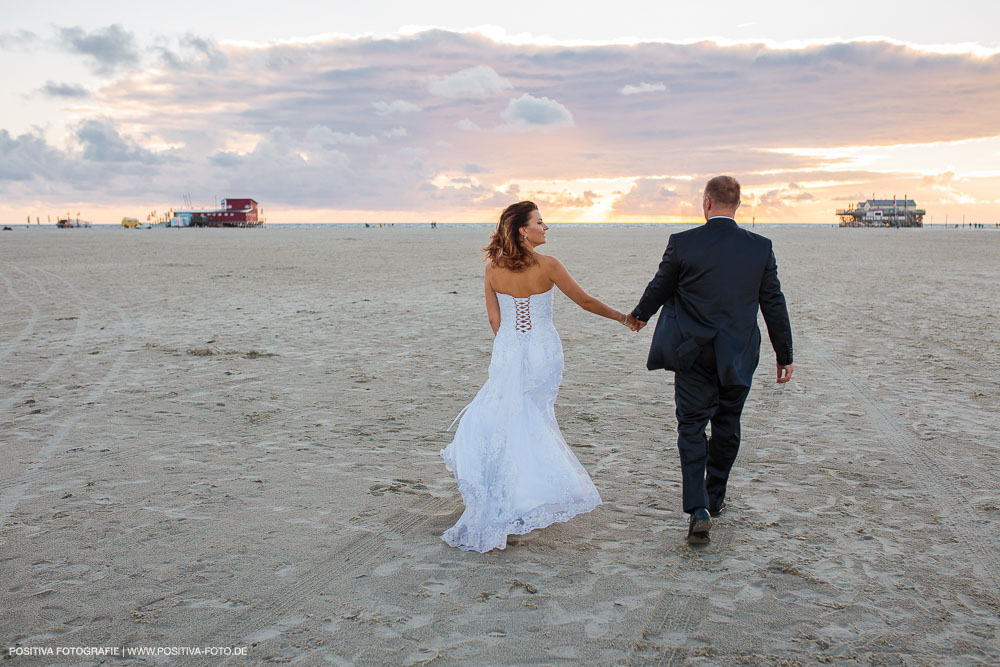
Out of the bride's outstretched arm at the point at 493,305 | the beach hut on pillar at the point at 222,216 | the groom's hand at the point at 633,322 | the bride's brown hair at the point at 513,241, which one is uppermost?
the beach hut on pillar at the point at 222,216

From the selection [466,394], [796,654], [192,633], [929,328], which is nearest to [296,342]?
[466,394]

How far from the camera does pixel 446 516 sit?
182 inches

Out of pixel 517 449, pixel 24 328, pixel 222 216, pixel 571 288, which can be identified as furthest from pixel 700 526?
pixel 222 216

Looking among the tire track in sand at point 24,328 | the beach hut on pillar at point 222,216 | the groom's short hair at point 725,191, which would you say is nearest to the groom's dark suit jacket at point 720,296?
the groom's short hair at point 725,191

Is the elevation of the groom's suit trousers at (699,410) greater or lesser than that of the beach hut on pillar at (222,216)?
lesser

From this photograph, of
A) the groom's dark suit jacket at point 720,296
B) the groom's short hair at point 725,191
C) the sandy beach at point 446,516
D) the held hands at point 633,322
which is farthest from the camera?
the held hands at point 633,322

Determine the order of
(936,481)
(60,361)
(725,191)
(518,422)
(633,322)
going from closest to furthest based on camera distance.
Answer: (725,191), (518,422), (633,322), (936,481), (60,361)

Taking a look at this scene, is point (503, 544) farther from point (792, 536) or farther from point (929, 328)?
point (929, 328)

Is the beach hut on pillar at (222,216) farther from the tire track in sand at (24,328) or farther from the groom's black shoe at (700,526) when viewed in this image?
the groom's black shoe at (700,526)

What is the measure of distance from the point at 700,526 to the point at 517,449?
1112 millimetres

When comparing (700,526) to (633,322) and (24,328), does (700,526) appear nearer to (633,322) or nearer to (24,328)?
(633,322)

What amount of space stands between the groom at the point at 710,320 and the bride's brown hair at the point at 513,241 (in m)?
0.71

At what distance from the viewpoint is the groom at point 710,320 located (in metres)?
3.93

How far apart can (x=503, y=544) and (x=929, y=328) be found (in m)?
10.3
